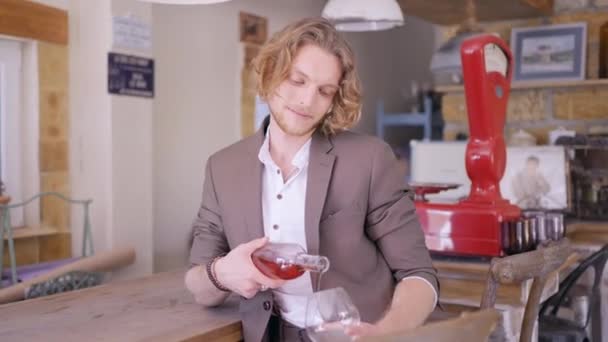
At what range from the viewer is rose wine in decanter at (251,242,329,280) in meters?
1.16

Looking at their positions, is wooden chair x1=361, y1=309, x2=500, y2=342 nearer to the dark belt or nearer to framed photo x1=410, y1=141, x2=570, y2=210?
the dark belt

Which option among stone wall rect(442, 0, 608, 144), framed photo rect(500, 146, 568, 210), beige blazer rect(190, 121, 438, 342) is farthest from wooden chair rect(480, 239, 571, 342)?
stone wall rect(442, 0, 608, 144)

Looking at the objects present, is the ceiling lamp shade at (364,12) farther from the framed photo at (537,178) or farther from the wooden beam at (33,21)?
the wooden beam at (33,21)

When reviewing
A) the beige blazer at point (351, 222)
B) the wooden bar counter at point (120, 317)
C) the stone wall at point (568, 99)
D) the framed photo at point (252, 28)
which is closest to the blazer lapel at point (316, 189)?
the beige blazer at point (351, 222)

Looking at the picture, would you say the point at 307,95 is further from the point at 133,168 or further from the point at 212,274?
the point at 133,168

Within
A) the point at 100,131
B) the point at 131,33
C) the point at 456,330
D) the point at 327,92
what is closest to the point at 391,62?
the point at 131,33

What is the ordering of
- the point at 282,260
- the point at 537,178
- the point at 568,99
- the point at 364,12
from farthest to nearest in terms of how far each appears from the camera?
the point at 568,99 < the point at 537,178 < the point at 364,12 < the point at 282,260

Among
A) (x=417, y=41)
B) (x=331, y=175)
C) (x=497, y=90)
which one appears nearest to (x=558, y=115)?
(x=497, y=90)

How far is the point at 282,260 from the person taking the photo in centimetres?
118

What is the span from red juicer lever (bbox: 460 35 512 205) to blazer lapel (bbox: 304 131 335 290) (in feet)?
2.51

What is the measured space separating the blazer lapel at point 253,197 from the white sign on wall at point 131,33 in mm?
1901

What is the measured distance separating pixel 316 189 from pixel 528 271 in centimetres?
52

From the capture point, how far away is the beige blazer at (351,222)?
4.50 ft

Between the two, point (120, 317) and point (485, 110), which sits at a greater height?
point (485, 110)
